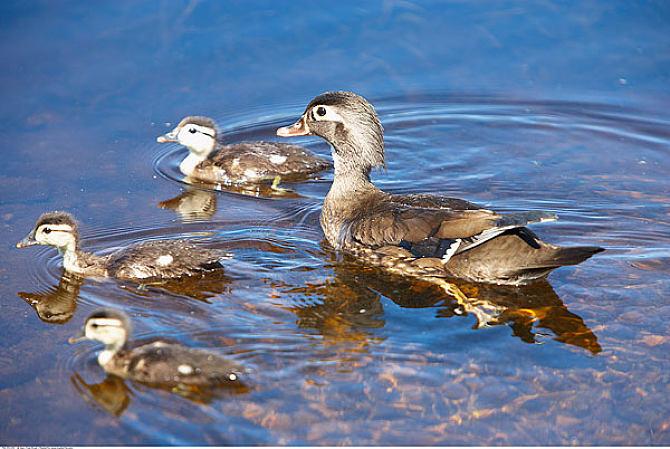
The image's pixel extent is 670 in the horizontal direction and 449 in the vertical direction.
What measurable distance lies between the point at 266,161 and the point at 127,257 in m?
2.12

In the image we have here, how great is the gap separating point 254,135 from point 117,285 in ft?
10.4

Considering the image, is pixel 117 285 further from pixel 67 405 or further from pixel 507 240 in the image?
pixel 507 240

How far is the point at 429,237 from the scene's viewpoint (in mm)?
6504

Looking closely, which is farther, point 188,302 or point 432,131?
point 432,131

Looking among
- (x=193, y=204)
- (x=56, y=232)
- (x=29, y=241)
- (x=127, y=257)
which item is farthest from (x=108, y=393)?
(x=193, y=204)

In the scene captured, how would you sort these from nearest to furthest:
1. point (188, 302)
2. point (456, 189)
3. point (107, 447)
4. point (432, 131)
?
point (107, 447)
point (188, 302)
point (456, 189)
point (432, 131)

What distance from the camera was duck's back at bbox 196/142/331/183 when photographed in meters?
8.43

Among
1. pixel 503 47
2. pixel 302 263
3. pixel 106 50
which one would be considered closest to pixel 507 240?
pixel 302 263

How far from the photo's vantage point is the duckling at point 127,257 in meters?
6.59

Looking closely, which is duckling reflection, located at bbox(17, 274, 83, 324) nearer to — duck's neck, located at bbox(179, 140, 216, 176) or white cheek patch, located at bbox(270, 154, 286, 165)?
duck's neck, located at bbox(179, 140, 216, 176)

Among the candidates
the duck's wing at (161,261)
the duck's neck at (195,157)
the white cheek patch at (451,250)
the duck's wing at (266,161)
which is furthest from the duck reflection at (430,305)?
the duck's neck at (195,157)

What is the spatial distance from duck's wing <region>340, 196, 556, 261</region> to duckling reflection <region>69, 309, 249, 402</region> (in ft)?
5.55

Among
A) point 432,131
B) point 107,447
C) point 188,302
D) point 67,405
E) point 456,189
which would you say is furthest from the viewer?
point 432,131

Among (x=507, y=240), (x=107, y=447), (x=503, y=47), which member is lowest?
(x=107, y=447)
